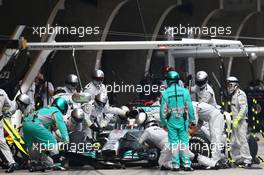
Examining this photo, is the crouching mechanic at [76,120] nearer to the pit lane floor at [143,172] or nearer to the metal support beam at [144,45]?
the pit lane floor at [143,172]

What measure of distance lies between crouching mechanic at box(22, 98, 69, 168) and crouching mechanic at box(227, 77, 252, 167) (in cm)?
354

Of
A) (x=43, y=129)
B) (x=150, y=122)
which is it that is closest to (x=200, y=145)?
(x=150, y=122)

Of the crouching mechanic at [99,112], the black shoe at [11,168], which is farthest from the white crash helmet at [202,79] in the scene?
the black shoe at [11,168]

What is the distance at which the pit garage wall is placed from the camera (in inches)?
→ 1027

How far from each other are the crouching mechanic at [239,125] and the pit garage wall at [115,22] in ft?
30.1

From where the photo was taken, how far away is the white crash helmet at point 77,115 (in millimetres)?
16562

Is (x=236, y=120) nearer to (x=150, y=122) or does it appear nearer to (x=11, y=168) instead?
(x=150, y=122)

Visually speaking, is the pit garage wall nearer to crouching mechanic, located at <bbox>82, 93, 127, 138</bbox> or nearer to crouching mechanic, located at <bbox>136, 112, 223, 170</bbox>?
crouching mechanic, located at <bbox>82, 93, 127, 138</bbox>

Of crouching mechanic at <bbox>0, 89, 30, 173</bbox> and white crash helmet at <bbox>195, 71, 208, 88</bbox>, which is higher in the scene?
white crash helmet at <bbox>195, 71, 208, 88</bbox>

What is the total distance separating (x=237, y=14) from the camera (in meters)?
37.1

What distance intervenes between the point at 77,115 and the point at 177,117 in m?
2.12

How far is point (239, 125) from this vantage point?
16.8 m

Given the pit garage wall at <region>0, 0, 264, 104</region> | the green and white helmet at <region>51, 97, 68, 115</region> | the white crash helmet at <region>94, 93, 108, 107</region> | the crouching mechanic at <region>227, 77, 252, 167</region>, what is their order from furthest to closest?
1. the pit garage wall at <region>0, 0, 264, 104</region>
2. the white crash helmet at <region>94, 93, 108, 107</region>
3. the crouching mechanic at <region>227, 77, 252, 167</region>
4. the green and white helmet at <region>51, 97, 68, 115</region>

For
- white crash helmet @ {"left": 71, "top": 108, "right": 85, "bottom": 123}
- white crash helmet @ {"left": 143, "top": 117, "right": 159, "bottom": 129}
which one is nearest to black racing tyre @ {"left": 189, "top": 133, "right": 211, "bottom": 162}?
white crash helmet @ {"left": 143, "top": 117, "right": 159, "bottom": 129}
